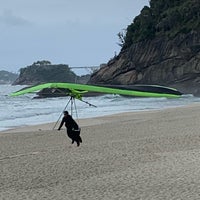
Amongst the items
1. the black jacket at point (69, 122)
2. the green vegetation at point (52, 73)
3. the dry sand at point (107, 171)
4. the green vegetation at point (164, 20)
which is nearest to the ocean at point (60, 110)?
the black jacket at point (69, 122)

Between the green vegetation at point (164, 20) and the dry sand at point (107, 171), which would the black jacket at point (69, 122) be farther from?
the green vegetation at point (164, 20)

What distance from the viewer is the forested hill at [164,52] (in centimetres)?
5516

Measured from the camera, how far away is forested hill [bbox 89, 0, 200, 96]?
55156mm

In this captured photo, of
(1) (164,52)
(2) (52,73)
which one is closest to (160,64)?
(1) (164,52)

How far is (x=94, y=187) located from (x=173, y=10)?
55260mm

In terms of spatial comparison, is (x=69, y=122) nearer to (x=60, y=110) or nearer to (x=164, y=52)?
(x=60, y=110)

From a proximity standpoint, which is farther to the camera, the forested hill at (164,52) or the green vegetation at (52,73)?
the green vegetation at (52,73)

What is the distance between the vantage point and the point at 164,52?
58.7 metres

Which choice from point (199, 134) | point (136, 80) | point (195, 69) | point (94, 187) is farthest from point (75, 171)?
point (136, 80)

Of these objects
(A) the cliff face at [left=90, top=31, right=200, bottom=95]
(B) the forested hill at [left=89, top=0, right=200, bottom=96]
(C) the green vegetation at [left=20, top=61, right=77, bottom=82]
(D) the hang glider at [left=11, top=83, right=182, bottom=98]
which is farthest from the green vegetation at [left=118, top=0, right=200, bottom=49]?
(C) the green vegetation at [left=20, top=61, right=77, bottom=82]

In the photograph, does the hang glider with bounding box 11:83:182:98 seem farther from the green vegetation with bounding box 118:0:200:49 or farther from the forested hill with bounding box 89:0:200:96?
the green vegetation with bounding box 118:0:200:49

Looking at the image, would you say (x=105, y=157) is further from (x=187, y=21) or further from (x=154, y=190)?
(x=187, y=21)

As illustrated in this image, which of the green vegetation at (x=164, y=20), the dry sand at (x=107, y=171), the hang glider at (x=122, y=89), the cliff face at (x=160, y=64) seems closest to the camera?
the dry sand at (x=107, y=171)

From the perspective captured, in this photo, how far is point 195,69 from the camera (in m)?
53.9
